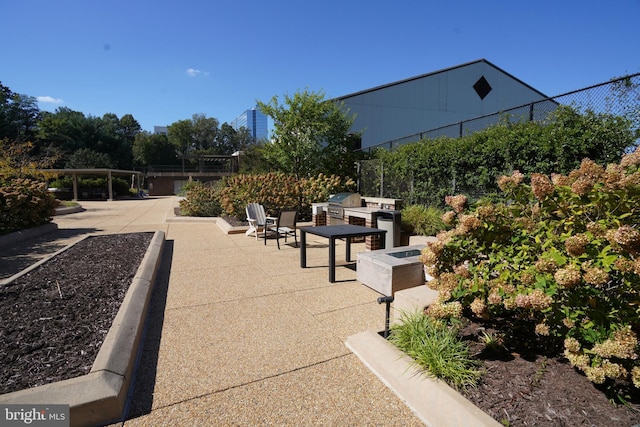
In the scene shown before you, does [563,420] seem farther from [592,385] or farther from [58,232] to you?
[58,232]

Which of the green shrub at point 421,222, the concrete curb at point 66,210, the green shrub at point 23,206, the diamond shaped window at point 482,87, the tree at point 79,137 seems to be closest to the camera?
the green shrub at point 421,222

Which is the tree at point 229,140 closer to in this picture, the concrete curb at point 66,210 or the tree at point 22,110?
the tree at point 22,110

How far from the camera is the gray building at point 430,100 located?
2012 cm

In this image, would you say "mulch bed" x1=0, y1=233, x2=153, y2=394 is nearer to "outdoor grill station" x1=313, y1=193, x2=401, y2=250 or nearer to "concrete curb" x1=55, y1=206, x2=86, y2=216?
"outdoor grill station" x1=313, y1=193, x2=401, y2=250

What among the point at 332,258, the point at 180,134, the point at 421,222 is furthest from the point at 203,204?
the point at 180,134

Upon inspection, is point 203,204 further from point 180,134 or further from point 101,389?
point 180,134

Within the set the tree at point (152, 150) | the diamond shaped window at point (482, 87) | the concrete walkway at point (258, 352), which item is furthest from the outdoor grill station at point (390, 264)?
the tree at point (152, 150)

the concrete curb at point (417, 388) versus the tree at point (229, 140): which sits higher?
the tree at point (229, 140)

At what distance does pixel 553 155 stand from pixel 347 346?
5324mm

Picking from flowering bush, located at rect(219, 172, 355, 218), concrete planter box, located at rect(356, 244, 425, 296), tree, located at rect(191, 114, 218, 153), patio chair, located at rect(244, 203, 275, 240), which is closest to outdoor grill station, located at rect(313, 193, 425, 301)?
concrete planter box, located at rect(356, 244, 425, 296)

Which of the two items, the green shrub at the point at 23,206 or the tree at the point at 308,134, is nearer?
the green shrub at the point at 23,206

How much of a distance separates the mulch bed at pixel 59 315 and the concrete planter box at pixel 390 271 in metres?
3.01

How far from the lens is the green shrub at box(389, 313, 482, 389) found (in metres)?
2.18

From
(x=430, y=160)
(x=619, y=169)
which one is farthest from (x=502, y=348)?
(x=430, y=160)
